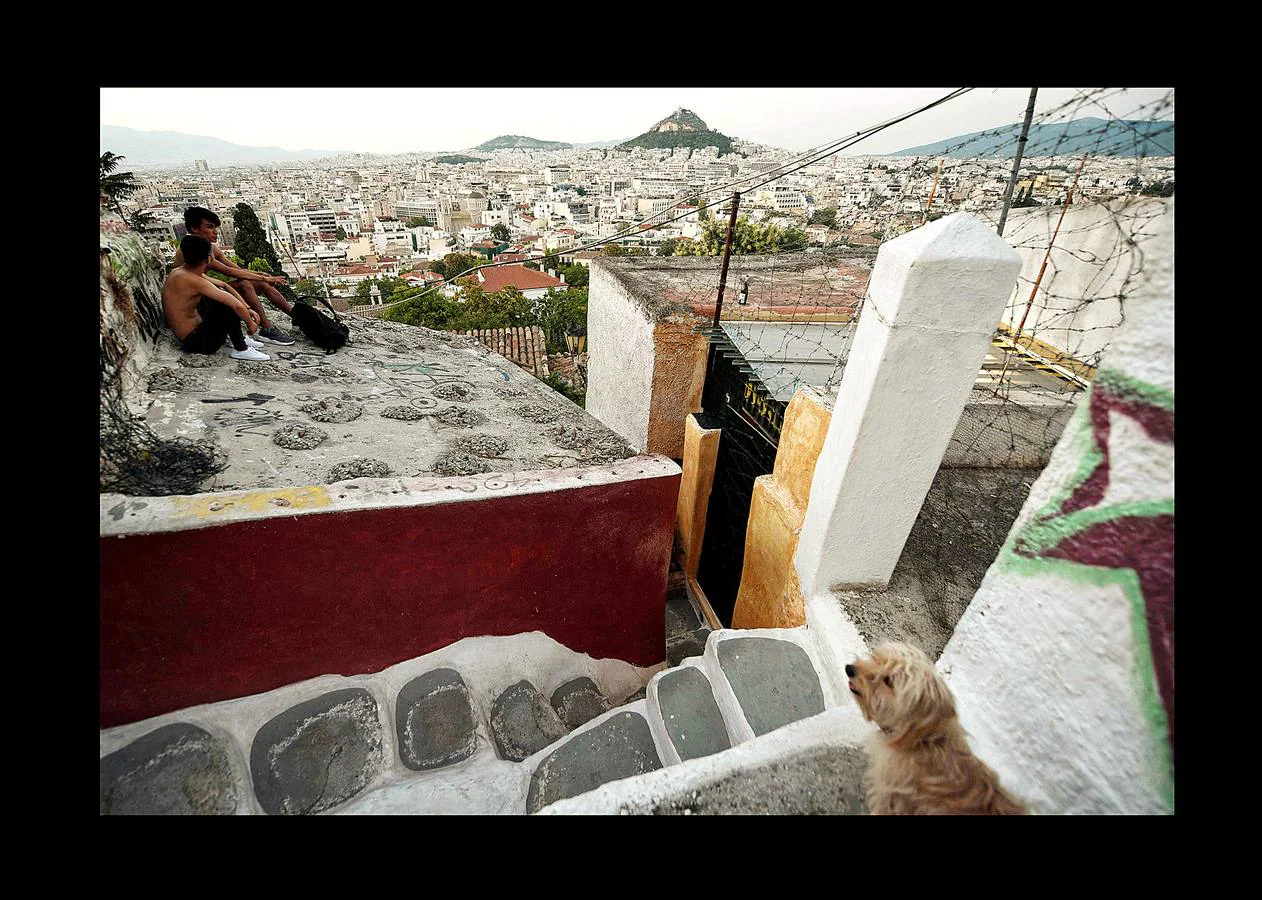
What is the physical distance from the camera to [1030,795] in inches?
58.6

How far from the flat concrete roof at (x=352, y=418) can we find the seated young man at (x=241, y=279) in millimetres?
261

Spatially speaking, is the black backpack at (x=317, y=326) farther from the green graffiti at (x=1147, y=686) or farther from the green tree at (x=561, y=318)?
the green tree at (x=561, y=318)

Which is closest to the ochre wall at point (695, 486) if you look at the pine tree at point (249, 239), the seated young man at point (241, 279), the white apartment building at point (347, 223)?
the seated young man at point (241, 279)

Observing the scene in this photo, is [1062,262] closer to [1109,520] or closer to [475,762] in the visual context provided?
[1109,520]

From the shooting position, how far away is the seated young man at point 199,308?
13.1 ft

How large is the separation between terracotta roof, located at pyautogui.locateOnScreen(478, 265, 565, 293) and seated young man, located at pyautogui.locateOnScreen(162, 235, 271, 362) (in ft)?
160

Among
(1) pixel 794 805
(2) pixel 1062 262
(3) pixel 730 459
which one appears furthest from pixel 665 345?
(1) pixel 794 805

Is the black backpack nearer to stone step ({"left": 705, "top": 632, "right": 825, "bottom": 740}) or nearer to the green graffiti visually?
stone step ({"left": 705, "top": 632, "right": 825, "bottom": 740})

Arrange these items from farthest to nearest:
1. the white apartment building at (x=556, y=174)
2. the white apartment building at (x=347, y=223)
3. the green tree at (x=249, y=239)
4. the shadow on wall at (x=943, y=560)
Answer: the white apartment building at (x=556, y=174)
the white apartment building at (x=347, y=223)
the green tree at (x=249, y=239)
the shadow on wall at (x=943, y=560)

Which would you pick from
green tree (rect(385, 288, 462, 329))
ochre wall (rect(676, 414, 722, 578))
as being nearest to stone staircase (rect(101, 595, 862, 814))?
ochre wall (rect(676, 414, 722, 578))

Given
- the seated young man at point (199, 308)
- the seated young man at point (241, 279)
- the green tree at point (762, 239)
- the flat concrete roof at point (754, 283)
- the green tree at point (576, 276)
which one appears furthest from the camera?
the green tree at point (576, 276)

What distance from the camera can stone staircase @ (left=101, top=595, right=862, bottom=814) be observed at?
237 cm

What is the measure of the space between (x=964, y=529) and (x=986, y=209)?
77.3 inches

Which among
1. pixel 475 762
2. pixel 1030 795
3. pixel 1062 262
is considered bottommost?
pixel 475 762
